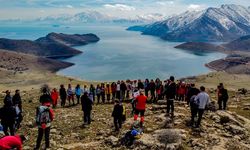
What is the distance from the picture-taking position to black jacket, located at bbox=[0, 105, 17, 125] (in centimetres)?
1984

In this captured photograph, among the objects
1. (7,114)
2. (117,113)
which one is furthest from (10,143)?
(117,113)

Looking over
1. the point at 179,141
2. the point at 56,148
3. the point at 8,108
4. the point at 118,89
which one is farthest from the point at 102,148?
the point at 118,89

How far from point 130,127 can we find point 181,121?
11.3 ft

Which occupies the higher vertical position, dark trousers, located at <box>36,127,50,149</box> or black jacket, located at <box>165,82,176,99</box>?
black jacket, located at <box>165,82,176,99</box>

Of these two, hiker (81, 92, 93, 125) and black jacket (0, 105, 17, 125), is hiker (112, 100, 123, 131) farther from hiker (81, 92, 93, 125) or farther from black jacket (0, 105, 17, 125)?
black jacket (0, 105, 17, 125)

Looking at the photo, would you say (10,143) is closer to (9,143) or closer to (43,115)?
(9,143)

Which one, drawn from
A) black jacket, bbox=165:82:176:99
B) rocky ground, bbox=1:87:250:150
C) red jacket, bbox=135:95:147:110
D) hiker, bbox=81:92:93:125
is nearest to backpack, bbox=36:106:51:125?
rocky ground, bbox=1:87:250:150

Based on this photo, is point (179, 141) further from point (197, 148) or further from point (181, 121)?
point (181, 121)

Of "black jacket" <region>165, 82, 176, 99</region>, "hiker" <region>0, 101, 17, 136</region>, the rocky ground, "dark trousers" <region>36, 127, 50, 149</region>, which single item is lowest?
the rocky ground

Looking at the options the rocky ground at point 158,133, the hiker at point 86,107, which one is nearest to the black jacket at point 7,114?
the rocky ground at point 158,133

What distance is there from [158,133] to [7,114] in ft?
28.0

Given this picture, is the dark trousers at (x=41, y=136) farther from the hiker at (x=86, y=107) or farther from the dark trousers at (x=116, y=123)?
the hiker at (x=86, y=107)

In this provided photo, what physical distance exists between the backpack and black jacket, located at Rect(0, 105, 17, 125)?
2962mm

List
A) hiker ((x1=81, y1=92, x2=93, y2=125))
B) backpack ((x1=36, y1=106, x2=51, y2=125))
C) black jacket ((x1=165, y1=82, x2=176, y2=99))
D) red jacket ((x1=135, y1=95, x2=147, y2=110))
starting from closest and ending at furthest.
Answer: backpack ((x1=36, y1=106, x2=51, y2=125)), red jacket ((x1=135, y1=95, x2=147, y2=110)), black jacket ((x1=165, y1=82, x2=176, y2=99)), hiker ((x1=81, y1=92, x2=93, y2=125))
